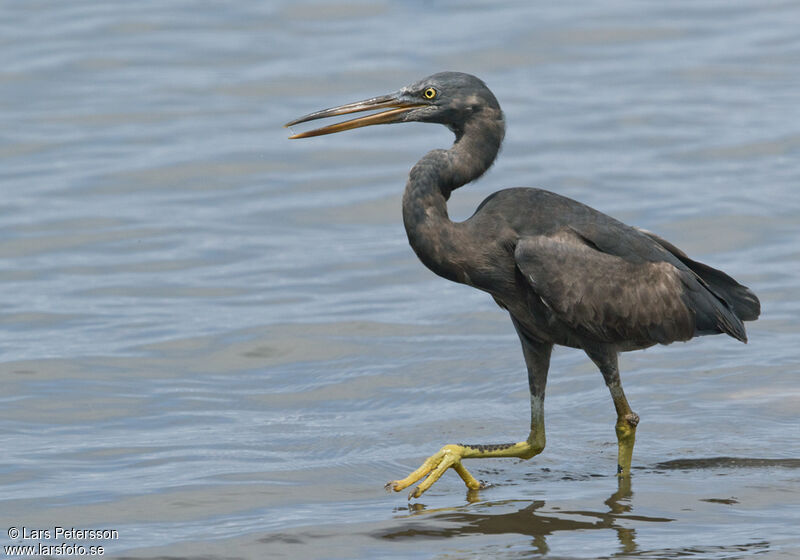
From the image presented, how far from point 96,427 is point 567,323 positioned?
343 cm

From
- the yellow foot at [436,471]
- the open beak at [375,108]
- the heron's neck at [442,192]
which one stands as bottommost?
the yellow foot at [436,471]

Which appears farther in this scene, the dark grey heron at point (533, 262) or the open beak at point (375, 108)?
the open beak at point (375, 108)

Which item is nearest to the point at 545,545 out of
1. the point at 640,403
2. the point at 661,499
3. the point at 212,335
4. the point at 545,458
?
the point at 661,499

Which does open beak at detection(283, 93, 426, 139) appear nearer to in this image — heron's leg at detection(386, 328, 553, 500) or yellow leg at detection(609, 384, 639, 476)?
heron's leg at detection(386, 328, 553, 500)

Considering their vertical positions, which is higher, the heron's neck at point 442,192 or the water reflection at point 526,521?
the heron's neck at point 442,192

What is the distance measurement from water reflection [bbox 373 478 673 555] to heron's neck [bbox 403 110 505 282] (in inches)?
51.7

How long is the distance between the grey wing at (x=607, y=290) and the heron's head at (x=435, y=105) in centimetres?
81

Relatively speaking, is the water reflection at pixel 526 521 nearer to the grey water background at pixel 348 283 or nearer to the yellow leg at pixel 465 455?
the grey water background at pixel 348 283

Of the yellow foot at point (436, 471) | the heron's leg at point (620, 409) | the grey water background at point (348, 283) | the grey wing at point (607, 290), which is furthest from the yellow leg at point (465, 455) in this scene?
the grey wing at point (607, 290)

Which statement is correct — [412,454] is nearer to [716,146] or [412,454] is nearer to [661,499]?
[661,499]

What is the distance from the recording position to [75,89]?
59.0 ft

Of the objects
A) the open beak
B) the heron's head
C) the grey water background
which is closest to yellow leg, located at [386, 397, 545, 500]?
the grey water background

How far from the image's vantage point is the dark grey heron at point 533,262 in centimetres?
783

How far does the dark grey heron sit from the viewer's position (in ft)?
25.7
